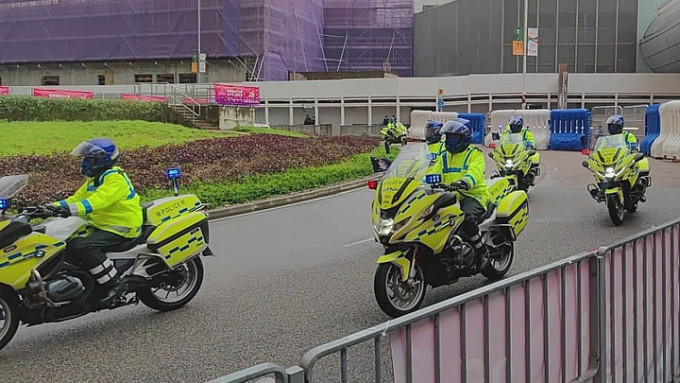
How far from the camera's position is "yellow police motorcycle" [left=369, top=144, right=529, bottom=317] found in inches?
248

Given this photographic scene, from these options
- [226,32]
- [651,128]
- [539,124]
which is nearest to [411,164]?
[651,128]

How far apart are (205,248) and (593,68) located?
52.3 m

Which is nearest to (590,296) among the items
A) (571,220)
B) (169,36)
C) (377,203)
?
(377,203)

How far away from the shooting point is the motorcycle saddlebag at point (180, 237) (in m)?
6.59

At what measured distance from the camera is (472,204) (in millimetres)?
7340

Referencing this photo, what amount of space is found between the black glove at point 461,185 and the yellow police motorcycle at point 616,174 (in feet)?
16.7

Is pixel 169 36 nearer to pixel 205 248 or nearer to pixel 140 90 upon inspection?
pixel 140 90

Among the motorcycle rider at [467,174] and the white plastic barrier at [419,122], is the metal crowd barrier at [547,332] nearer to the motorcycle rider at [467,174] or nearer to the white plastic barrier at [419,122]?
the motorcycle rider at [467,174]

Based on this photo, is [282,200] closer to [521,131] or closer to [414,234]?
[521,131]

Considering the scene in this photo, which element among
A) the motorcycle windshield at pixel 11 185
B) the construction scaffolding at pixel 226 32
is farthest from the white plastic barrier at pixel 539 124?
the motorcycle windshield at pixel 11 185

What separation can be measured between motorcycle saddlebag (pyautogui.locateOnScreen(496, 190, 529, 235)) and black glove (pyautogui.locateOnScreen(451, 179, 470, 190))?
2.94ft

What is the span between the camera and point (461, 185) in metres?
6.92

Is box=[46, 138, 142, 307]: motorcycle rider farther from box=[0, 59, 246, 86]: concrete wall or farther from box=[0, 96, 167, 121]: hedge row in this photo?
box=[0, 59, 246, 86]: concrete wall

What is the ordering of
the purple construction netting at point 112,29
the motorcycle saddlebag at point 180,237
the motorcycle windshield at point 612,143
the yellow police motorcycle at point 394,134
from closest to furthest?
1. the motorcycle saddlebag at point 180,237
2. the motorcycle windshield at point 612,143
3. the yellow police motorcycle at point 394,134
4. the purple construction netting at point 112,29
